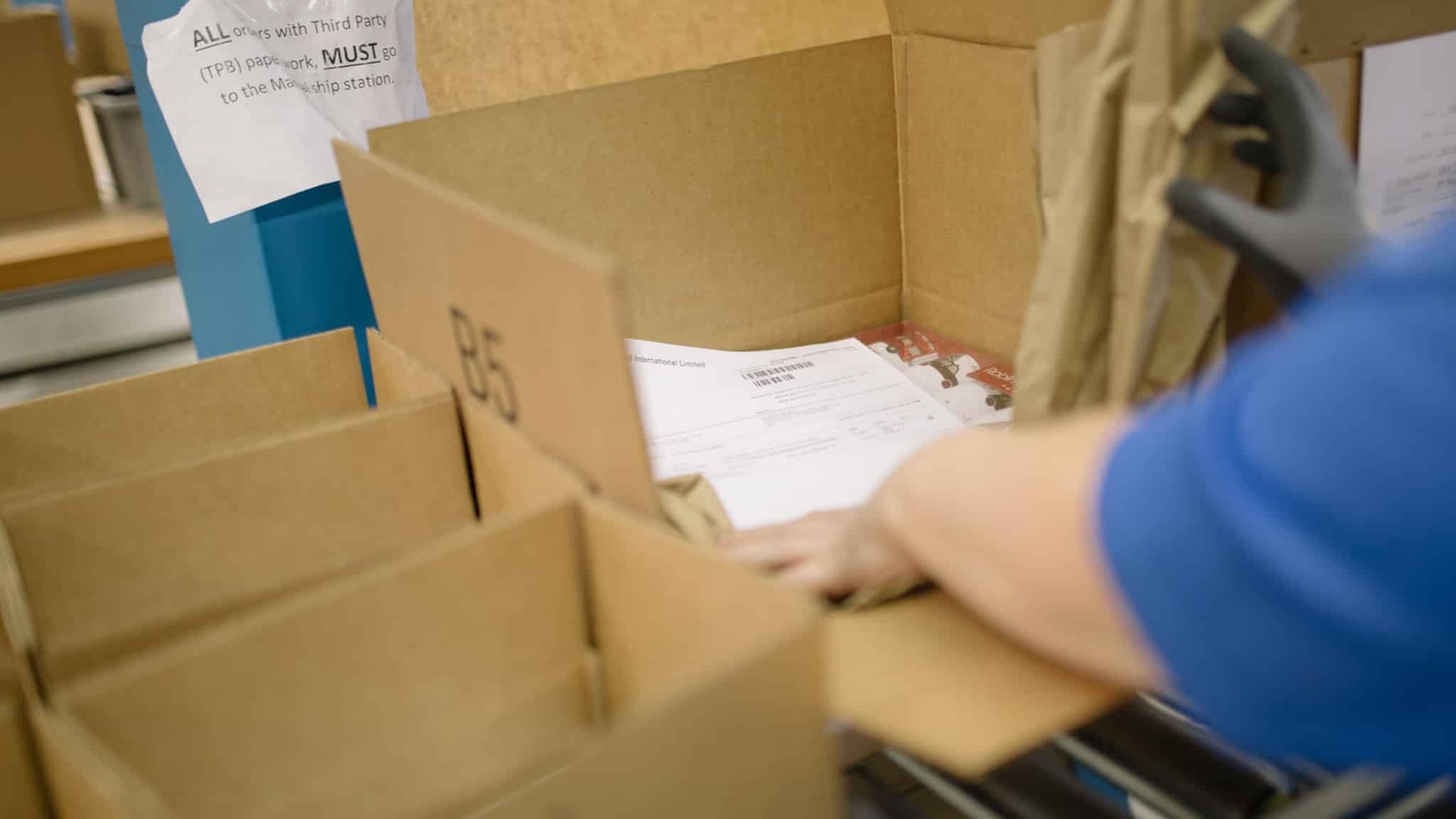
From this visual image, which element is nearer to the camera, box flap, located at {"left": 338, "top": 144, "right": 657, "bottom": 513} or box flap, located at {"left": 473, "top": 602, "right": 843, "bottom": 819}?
box flap, located at {"left": 473, "top": 602, "right": 843, "bottom": 819}

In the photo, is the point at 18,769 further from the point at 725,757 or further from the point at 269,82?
the point at 269,82

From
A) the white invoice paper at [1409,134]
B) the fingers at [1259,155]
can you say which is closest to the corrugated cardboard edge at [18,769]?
the fingers at [1259,155]

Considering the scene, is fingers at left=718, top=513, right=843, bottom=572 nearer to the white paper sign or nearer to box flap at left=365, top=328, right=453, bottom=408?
box flap at left=365, top=328, right=453, bottom=408

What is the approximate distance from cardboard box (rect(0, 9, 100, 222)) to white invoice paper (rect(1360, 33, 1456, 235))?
219cm

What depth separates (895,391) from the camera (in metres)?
1.09

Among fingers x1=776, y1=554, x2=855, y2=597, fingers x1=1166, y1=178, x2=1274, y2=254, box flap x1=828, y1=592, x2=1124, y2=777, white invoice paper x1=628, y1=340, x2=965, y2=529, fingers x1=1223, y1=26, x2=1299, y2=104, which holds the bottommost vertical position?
white invoice paper x1=628, y1=340, x2=965, y2=529

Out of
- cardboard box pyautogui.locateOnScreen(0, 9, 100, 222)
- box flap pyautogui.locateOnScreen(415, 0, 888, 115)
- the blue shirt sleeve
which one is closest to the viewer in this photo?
the blue shirt sleeve

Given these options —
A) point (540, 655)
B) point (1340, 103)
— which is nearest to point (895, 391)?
point (1340, 103)

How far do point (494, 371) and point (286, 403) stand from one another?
300 millimetres

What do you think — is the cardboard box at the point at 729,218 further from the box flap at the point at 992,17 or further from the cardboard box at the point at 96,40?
the cardboard box at the point at 96,40

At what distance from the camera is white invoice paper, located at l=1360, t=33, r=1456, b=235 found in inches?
33.9

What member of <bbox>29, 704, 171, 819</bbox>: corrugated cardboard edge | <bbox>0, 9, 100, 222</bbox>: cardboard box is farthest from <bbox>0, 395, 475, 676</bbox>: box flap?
<bbox>0, 9, 100, 222</bbox>: cardboard box

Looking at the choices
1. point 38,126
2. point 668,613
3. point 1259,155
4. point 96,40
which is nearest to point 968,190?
point 1259,155

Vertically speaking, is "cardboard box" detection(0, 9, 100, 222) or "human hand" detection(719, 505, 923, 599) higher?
"cardboard box" detection(0, 9, 100, 222)
